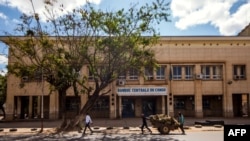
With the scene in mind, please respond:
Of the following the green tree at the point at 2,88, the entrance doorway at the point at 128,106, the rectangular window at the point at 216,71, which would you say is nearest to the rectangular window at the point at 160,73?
the entrance doorway at the point at 128,106

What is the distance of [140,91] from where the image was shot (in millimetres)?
37906

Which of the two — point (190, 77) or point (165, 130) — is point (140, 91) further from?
point (165, 130)

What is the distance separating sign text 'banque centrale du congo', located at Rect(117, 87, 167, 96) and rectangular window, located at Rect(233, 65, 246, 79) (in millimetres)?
9592

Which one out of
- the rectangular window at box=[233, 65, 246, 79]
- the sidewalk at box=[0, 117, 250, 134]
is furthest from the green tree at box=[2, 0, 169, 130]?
the rectangular window at box=[233, 65, 246, 79]

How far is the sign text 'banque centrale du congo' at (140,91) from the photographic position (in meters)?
37.9

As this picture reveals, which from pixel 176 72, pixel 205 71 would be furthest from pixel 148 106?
pixel 205 71

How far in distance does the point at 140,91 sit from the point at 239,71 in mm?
13137

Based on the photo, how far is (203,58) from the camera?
3978 centimetres

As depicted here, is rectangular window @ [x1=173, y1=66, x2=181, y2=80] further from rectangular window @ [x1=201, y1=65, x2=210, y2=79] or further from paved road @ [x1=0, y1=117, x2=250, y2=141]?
paved road @ [x1=0, y1=117, x2=250, y2=141]

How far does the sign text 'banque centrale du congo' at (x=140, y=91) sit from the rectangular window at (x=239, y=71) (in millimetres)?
9592

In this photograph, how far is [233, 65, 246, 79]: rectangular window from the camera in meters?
40.1

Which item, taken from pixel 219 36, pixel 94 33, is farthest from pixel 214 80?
pixel 94 33

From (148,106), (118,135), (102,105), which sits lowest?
(118,135)

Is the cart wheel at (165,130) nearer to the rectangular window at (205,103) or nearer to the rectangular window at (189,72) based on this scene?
the rectangular window at (189,72)
